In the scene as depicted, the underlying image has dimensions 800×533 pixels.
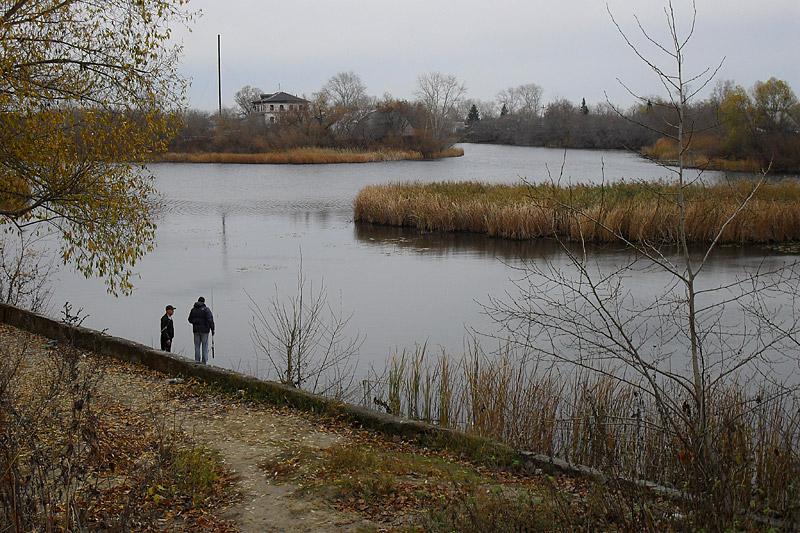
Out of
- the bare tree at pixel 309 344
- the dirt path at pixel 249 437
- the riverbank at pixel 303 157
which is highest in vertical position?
the riverbank at pixel 303 157

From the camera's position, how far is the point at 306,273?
20703mm

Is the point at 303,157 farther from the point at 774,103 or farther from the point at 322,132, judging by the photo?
the point at 774,103

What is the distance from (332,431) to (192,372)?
250 cm

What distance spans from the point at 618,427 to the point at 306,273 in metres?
13.9

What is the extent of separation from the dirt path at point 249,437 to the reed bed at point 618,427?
1.42m

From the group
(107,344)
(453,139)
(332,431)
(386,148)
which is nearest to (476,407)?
(332,431)

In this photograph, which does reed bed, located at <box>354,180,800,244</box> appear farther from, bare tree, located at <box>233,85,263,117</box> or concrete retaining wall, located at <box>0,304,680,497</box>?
bare tree, located at <box>233,85,263,117</box>

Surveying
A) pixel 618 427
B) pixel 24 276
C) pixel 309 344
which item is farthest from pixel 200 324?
pixel 24 276

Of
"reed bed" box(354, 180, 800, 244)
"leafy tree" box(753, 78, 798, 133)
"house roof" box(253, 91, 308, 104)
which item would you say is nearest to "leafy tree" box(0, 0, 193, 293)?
"reed bed" box(354, 180, 800, 244)

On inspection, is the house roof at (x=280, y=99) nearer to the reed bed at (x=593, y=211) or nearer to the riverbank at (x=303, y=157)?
the riverbank at (x=303, y=157)

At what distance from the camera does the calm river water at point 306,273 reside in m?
14.9

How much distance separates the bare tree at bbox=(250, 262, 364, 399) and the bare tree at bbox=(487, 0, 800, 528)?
8.41 feet

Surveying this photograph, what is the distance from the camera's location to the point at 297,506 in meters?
6.29

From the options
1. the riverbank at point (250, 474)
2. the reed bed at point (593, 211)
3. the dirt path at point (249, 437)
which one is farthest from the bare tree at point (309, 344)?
the reed bed at point (593, 211)
